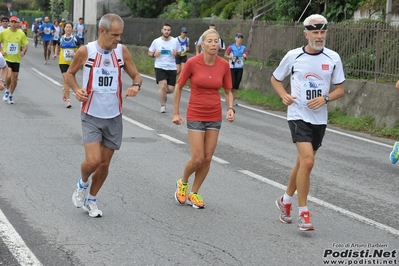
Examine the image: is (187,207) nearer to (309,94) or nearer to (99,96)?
(99,96)

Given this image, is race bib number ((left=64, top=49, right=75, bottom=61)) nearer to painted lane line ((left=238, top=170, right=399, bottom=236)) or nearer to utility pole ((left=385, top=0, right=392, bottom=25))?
utility pole ((left=385, top=0, right=392, bottom=25))

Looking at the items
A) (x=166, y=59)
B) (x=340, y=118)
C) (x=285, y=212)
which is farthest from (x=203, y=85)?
(x=166, y=59)

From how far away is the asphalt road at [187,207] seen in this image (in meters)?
7.07

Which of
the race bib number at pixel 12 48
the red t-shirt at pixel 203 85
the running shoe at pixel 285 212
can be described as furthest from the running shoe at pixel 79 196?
the race bib number at pixel 12 48

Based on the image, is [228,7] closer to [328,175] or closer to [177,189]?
[328,175]

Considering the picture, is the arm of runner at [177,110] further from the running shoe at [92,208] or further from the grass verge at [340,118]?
the grass verge at [340,118]

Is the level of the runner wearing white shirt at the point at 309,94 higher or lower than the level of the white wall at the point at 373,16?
lower

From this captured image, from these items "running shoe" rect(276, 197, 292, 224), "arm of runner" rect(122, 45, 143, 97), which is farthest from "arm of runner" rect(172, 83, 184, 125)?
"running shoe" rect(276, 197, 292, 224)

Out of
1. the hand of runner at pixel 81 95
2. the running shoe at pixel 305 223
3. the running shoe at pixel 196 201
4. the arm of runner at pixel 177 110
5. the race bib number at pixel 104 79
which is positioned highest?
the race bib number at pixel 104 79

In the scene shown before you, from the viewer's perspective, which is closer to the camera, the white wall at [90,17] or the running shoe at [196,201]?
Answer: the running shoe at [196,201]

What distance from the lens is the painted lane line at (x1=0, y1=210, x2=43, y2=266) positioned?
6684mm

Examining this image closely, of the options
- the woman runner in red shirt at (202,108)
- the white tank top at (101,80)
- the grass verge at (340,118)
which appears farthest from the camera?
the grass verge at (340,118)

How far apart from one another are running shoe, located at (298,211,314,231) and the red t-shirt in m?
1.66

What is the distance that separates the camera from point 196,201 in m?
8.92
